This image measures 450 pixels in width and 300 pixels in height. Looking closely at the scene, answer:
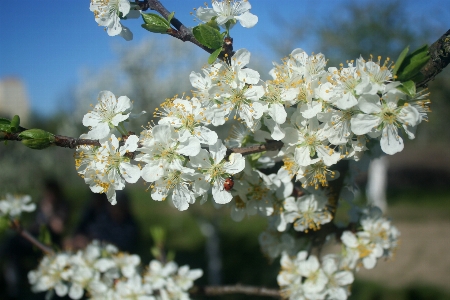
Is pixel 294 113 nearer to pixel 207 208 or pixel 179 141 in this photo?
pixel 179 141

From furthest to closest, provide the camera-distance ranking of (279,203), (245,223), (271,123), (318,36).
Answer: (245,223) < (318,36) < (279,203) < (271,123)

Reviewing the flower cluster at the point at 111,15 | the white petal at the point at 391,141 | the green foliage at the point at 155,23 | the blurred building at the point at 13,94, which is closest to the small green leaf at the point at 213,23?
the green foliage at the point at 155,23

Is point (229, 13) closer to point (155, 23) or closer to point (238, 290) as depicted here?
point (155, 23)

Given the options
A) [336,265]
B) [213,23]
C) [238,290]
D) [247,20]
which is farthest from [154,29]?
[238,290]

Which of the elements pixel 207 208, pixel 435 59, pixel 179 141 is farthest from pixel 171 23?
pixel 207 208

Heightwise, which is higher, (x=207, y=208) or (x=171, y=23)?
(x=207, y=208)

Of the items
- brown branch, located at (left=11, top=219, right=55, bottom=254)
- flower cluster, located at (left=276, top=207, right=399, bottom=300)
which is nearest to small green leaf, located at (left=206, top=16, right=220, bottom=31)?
flower cluster, located at (left=276, top=207, right=399, bottom=300)

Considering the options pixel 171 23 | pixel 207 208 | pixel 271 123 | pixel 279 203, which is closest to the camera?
pixel 271 123

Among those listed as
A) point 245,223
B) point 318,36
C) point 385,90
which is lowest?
point 385,90
